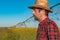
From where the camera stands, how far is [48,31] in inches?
153

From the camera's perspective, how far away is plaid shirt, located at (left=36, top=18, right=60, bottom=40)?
3869 millimetres

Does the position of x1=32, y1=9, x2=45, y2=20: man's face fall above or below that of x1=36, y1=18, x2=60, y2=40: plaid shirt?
above

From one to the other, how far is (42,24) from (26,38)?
4.99m

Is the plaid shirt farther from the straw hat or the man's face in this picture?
the straw hat

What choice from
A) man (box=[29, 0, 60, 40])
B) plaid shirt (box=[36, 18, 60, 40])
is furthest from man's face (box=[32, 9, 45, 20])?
plaid shirt (box=[36, 18, 60, 40])

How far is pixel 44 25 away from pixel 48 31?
0.13m

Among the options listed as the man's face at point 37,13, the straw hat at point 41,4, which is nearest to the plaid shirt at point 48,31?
the man's face at point 37,13

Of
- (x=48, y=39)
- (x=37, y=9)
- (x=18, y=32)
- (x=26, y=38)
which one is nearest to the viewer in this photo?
(x=48, y=39)

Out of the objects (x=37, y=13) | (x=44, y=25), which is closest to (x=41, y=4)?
(x=37, y=13)

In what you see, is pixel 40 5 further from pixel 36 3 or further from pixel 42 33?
pixel 42 33

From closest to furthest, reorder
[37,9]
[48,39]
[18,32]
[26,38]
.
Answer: [48,39]
[37,9]
[26,38]
[18,32]

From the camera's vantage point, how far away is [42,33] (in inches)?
156

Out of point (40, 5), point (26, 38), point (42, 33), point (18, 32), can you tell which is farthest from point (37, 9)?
point (18, 32)

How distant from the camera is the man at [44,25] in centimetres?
389
